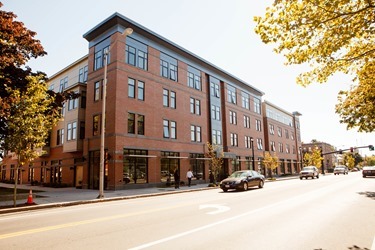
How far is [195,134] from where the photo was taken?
1320 inches

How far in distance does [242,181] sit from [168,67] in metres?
16.0

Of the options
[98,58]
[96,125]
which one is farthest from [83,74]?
[96,125]

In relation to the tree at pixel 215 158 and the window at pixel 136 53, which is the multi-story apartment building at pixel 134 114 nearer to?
the window at pixel 136 53

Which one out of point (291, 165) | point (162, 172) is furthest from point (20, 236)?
point (291, 165)

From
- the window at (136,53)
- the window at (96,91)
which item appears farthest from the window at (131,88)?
the window at (96,91)

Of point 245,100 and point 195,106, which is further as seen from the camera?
Answer: point 245,100

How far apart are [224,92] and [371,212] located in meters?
32.3

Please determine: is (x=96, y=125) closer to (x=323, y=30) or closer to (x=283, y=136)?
(x=323, y=30)

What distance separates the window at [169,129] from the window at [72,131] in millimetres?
9208

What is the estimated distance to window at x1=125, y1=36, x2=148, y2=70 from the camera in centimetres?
2641

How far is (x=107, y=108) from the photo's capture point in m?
25.0

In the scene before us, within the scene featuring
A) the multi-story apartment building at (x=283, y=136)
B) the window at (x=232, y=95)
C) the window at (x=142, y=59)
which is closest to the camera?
the window at (x=142, y=59)

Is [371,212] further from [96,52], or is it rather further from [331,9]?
[96,52]

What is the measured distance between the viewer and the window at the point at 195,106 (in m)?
33.8
